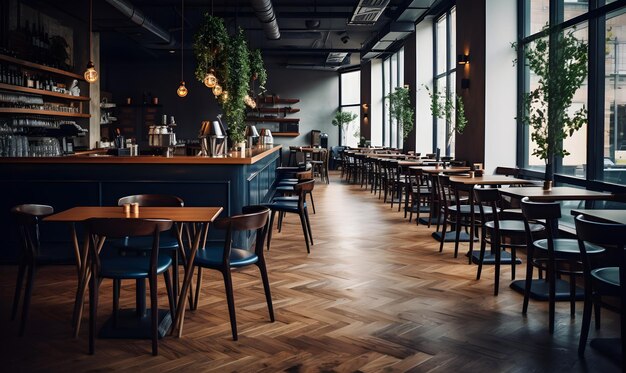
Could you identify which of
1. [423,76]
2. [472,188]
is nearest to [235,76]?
[472,188]

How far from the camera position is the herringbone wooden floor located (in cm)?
320

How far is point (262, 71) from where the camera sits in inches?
406

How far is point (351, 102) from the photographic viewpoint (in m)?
19.2

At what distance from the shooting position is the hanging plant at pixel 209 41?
292 inches

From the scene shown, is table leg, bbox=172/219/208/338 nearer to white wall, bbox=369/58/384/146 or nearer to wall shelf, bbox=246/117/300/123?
white wall, bbox=369/58/384/146

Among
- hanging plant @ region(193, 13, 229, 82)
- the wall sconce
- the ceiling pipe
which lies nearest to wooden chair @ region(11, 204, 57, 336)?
hanging plant @ region(193, 13, 229, 82)

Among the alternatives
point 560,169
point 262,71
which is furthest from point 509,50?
point 262,71

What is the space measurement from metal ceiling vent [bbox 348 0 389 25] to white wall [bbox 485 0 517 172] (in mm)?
1838

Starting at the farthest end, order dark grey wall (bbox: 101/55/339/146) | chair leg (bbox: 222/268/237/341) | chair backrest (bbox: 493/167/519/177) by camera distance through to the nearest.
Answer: dark grey wall (bbox: 101/55/339/146)
chair backrest (bbox: 493/167/519/177)
chair leg (bbox: 222/268/237/341)

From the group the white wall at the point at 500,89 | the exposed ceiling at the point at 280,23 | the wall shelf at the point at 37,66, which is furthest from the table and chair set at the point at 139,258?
the exposed ceiling at the point at 280,23

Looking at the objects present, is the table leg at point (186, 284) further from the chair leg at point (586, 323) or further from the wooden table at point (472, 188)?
the wooden table at point (472, 188)

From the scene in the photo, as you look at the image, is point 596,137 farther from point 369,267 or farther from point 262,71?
point 262,71

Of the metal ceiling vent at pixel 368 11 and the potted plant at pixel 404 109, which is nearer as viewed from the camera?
the metal ceiling vent at pixel 368 11

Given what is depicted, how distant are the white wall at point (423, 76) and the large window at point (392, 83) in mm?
1892
